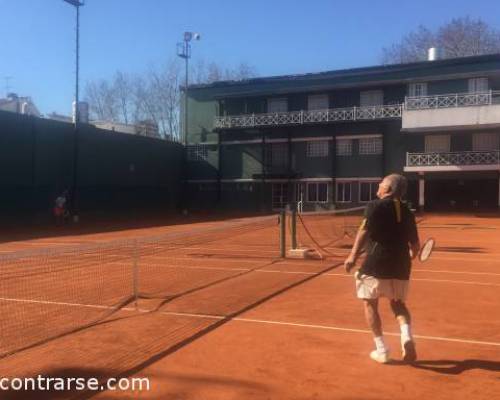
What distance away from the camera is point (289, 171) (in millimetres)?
41156

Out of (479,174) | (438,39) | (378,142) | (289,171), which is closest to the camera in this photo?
(479,174)

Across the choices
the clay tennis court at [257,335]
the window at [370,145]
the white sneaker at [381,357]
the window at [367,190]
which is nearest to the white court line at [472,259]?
the clay tennis court at [257,335]

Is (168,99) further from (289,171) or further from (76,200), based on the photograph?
(76,200)

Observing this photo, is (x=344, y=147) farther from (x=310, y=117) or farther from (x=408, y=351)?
(x=408, y=351)

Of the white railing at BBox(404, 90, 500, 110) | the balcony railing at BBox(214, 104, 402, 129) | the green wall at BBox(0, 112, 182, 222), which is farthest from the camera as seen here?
the balcony railing at BBox(214, 104, 402, 129)

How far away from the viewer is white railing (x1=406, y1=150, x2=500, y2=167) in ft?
113

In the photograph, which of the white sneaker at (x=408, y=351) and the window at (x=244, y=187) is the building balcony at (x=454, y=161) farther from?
the white sneaker at (x=408, y=351)

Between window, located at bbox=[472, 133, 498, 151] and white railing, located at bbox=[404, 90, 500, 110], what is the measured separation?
7.09ft

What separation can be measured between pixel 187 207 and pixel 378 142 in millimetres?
16398

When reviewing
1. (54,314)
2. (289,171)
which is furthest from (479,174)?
(54,314)

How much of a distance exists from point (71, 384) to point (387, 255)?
3.25 meters

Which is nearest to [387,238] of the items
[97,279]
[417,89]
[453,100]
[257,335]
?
[257,335]

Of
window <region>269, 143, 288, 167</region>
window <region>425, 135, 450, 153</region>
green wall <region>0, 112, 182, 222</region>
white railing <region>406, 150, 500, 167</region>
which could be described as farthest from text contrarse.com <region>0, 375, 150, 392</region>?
window <region>269, 143, 288, 167</region>

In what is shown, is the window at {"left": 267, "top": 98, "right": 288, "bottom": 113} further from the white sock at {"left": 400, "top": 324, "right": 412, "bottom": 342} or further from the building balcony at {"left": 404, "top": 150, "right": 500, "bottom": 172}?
the white sock at {"left": 400, "top": 324, "right": 412, "bottom": 342}
